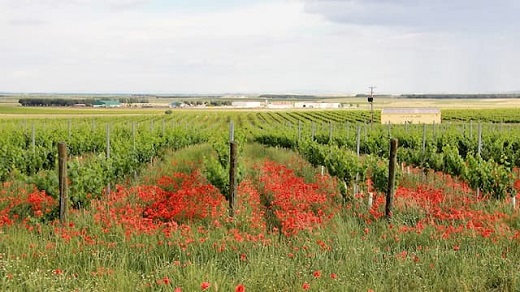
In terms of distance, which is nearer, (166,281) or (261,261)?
(166,281)

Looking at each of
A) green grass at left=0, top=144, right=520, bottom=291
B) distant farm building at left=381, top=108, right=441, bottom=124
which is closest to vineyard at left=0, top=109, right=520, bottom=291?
green grass at left=0, top=144, right=520, bottom=291

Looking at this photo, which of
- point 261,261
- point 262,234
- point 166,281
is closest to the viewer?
point 166,281

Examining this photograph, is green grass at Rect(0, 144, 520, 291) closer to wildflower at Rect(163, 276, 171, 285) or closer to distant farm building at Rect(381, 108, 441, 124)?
wildflower at Rect(163, 276, 171, 285)

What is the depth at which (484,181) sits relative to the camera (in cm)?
1134

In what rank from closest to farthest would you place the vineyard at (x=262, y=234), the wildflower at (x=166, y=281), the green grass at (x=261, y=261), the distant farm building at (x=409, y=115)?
1. the wildflower at (x=166, y=281)
2. the green grass at (x=261, y=261)
3. the vineyard at (x=262, y=234)
4. the distant farm building at (x=409, y=115)

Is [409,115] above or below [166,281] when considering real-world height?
above

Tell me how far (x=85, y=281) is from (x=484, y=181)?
9152 mm

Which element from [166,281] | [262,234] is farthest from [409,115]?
[166,281]

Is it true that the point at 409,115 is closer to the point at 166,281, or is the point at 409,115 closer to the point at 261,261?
the point at 261,261

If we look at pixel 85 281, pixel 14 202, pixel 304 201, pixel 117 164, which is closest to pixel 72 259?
pixel 85 281

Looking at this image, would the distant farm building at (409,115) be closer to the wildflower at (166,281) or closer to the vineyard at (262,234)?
the vineyard at (262,234)

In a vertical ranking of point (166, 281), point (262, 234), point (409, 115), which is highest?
point (409, 115)

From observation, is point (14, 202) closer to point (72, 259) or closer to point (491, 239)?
point (72, 259)

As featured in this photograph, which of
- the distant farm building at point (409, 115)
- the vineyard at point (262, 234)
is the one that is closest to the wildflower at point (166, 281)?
the vineyard at point (262, 234)
